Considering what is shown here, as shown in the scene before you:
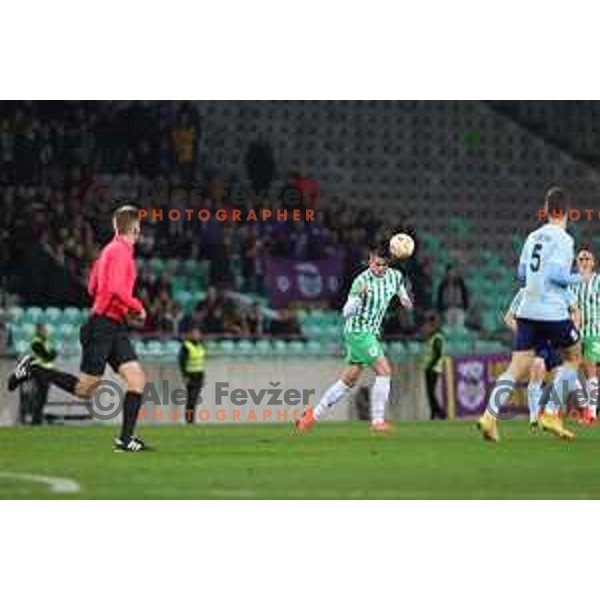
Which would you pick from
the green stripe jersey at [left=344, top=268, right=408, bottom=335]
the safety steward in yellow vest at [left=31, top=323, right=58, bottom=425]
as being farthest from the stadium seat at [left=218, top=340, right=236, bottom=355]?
the green stripe jersey at [left=344, top=268, right=408, bottom=335]

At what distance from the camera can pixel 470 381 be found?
3275 cm

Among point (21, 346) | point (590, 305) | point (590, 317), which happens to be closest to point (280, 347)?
point (21, 346)

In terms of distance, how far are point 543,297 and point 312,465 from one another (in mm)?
3012

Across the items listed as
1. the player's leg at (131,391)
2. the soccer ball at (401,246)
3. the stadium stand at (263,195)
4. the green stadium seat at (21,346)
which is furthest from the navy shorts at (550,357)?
the green stadium seat at (21,346)

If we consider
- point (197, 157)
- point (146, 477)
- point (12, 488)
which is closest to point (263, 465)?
point (146, 477)

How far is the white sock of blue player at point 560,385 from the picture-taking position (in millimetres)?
20422

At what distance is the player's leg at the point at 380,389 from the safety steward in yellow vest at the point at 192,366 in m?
7.35

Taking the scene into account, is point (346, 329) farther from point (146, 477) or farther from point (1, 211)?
point (1, 211)

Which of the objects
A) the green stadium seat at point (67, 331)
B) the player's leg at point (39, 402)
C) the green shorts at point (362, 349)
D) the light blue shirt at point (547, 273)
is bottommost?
the player's leg at point (39, 402)

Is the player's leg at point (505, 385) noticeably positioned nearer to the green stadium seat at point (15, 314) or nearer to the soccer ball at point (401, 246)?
the soccer ball at point (401, 246)

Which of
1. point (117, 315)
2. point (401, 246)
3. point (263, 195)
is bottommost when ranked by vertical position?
point (117, 315)

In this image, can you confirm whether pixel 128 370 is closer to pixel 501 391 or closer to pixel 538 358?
pixel 501 391

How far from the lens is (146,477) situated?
15.4 metres

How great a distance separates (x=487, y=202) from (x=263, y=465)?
70.7ft
